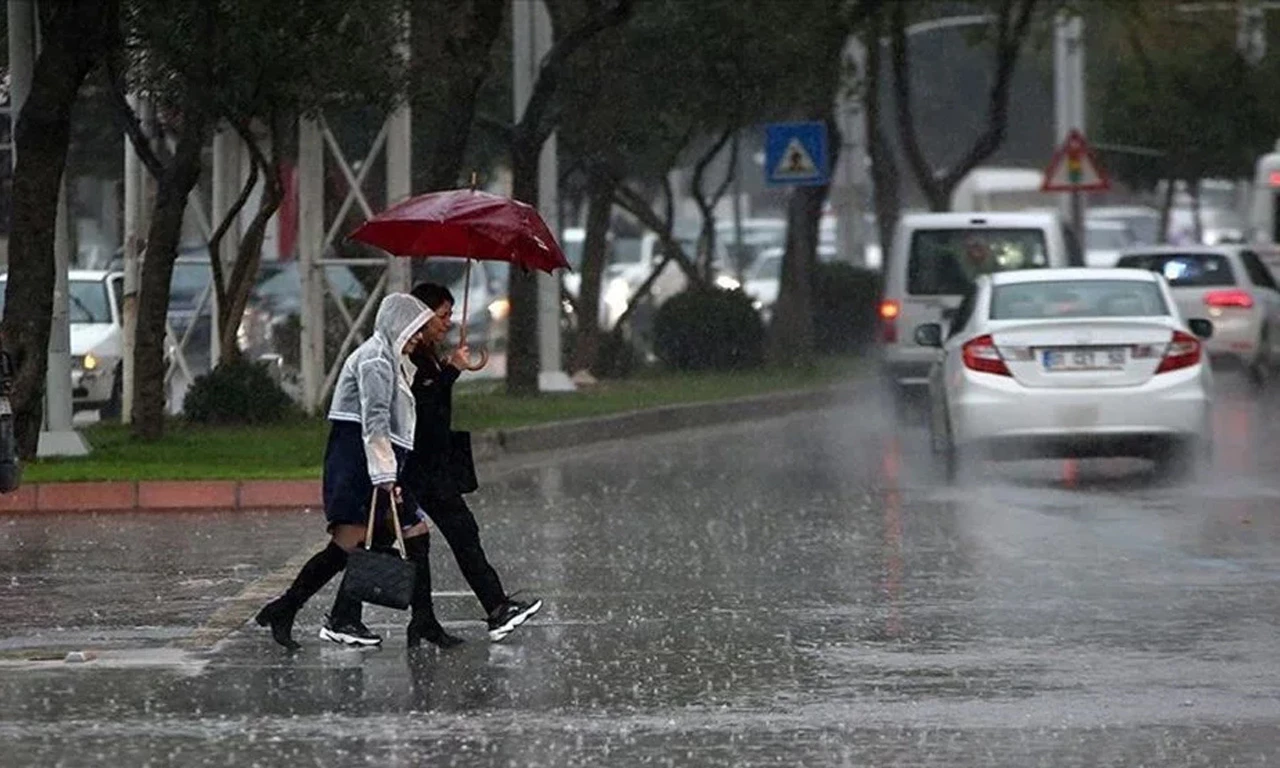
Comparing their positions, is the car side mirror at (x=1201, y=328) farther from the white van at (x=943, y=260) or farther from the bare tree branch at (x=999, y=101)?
the bare tree branch at (x=999, y=101)

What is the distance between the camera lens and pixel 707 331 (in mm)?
31438

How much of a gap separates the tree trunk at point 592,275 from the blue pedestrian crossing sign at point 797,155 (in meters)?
1.62

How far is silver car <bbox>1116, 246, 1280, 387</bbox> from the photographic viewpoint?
30766 millimetres

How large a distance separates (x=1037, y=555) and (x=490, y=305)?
83.4 ft

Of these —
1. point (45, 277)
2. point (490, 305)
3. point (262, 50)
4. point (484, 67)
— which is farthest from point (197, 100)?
point (490, 305)

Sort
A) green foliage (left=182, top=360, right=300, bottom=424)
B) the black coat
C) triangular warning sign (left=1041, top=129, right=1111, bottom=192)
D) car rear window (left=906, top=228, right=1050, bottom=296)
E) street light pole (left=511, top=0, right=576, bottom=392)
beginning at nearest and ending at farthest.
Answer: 1. the black coat
2. green foliage (left=182, top=360, right=300, bottom=424)
3. car rear window (left=906, top=228, right=1050, bottom=296)
4. street light pole (left=511, top=0, right=576, bottom=392)
5. triangular warning sign (left=1041, top=129, right=1111, bottom=192)

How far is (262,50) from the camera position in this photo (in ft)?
63.9

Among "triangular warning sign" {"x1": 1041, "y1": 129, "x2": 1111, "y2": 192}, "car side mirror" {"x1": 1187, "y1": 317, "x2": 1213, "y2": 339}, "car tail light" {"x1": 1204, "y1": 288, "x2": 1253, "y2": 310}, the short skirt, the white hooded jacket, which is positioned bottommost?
the short skirt

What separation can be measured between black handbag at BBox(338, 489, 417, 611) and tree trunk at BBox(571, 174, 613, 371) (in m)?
18.8

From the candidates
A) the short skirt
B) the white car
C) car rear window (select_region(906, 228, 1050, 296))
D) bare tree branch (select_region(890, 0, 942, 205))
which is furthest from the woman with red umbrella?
bare tree branch (select_region(890, 0, 942, 205))

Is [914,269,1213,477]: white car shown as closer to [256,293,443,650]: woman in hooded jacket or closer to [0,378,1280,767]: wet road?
[0,378,1280,767]: wet road

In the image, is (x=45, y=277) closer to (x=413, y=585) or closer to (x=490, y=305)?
(x=413, y=585)

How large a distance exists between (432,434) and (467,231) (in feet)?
3.36

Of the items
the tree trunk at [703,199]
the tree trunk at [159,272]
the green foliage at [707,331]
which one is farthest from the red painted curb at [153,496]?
the green foliage at [707,331]
